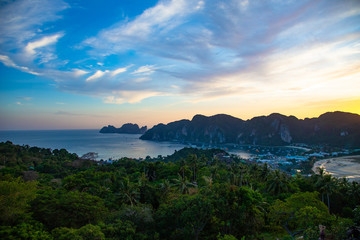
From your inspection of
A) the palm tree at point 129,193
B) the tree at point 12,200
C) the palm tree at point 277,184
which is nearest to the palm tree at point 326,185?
the palm tree at point 277,184

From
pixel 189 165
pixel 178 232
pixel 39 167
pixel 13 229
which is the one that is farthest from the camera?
pixel 39 167

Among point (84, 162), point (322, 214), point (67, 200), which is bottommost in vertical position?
point (84, 162)

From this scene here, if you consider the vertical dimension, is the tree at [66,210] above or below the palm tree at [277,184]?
above

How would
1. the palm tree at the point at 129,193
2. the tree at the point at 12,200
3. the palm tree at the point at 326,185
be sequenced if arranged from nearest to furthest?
the tree at the point at 12,200 < the palm tree at the point at 129,193 < the palm tree at the point at 326,185

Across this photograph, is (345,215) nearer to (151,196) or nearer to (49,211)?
(151,196)

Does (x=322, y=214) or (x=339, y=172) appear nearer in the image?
(x=322, y=214)

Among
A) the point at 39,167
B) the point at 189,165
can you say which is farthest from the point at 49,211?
the point at 39,167

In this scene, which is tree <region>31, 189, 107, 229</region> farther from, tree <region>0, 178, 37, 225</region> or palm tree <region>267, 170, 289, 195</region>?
palm tree <region>267, 170, 289, 195</region>

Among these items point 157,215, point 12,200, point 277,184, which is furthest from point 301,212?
point 12,200

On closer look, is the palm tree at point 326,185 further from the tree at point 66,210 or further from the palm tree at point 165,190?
the tree at point 66,210

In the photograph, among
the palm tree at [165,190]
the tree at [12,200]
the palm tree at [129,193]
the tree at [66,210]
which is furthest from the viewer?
the palm tree at [165,190]

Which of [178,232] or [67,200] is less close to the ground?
[67,200]
